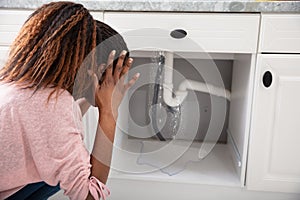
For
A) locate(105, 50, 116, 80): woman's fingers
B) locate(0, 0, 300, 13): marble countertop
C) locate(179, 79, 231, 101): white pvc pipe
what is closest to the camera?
locate(105, 50, 116, 80): woman's fingers

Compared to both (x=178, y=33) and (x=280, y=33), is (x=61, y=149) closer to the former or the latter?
(x=178, y=33)

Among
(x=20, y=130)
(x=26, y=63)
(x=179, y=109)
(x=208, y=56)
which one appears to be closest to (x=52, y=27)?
(x=26, y=63)

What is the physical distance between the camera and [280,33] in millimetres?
1134

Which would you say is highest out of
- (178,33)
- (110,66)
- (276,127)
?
(178,33)

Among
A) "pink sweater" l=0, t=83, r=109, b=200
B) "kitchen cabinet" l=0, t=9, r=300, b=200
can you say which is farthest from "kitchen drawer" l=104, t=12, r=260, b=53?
"pink sweater" l=0, t=83, r=109, b=200

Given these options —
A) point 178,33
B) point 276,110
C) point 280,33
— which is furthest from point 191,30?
point 276,110

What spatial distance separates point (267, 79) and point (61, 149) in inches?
30.1

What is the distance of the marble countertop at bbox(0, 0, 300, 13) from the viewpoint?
1.11 m

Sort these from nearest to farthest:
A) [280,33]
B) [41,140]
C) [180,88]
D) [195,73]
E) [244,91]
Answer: [41,140]
[280,33]
[244,91]
[180,88]
[195,73]

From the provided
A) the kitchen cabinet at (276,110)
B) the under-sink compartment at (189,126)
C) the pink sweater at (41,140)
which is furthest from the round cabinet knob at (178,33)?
the pink sweater at (41,140)

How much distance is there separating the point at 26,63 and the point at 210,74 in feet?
3.14

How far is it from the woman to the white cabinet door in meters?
0.64

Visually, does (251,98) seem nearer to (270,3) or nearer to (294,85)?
(294,85)

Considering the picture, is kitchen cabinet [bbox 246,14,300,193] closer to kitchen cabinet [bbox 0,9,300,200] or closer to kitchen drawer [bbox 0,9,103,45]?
kitchen cabinet [bbox 0,9,300,200]
